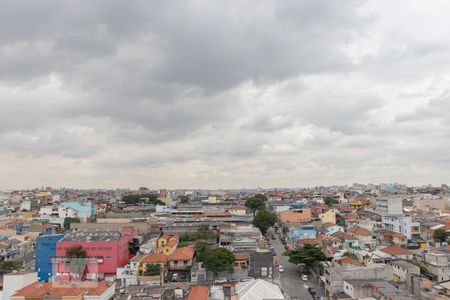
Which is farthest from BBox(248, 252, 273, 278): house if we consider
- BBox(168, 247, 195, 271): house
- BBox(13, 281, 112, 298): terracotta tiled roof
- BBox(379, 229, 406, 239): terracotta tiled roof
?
BBox(379, 229, 406, 239): terracotta tiled roof

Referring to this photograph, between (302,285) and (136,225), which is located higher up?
(136,225)

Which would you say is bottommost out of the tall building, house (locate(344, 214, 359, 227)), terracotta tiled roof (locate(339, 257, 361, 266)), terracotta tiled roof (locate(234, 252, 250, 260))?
terracotta tiled roof (locate(339, 257, 361, 266))

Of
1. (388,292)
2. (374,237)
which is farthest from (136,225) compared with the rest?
(388,292)

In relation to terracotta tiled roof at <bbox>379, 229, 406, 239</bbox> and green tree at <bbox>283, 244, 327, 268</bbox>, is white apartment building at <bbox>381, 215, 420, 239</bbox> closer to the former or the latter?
terracotta tiled roof at <bbox>379, 229, 406, 239</bbox>

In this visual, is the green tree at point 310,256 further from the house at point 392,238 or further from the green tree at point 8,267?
the green tree at point 8,267

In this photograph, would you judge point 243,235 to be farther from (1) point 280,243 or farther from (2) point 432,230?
(2) point 432,230

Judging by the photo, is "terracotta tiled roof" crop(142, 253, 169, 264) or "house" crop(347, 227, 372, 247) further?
"house" crop(347, 227, 372, 247)

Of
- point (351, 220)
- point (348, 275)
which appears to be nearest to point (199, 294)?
point (348, 275)
